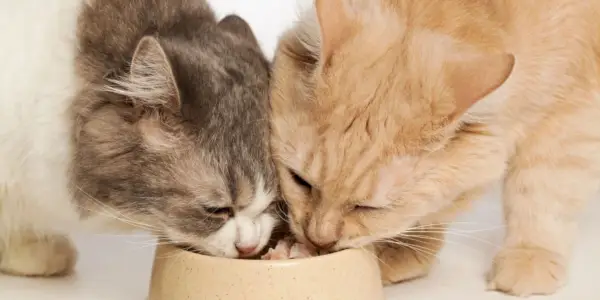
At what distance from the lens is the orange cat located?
126 cm

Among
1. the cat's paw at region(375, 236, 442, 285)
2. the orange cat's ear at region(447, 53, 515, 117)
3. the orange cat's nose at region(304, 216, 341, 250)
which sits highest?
the orange cat's ear at region(447, 53, 515, 117)

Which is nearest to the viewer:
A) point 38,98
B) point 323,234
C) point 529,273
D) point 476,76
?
point 476,76

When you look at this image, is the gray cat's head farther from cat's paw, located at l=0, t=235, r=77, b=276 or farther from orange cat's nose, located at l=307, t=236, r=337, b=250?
cat's paw, located at l=0, t=235, r=77, b=276

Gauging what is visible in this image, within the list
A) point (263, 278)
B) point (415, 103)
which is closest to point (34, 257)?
point (263, 278)

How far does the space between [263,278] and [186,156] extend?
0.88 ft

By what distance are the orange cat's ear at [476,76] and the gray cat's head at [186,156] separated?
13.9 inches

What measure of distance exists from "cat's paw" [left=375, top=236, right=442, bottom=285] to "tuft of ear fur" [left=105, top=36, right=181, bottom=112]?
0.55m

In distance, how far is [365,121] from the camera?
4.17ft

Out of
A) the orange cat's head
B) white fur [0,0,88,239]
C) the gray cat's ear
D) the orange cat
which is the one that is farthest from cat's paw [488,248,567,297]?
white fur [0,0,88,239]

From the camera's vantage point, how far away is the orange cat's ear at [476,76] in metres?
1.17

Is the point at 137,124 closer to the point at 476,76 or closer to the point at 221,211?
the point at 221,211

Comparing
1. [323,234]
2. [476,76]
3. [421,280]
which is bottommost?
[421,280]

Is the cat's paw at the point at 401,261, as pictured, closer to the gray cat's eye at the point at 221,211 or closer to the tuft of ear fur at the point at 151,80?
the gray cat's eye at the point at 221,211

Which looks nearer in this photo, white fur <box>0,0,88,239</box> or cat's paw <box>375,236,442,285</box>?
white fur <box>0,0,88,239</box>
